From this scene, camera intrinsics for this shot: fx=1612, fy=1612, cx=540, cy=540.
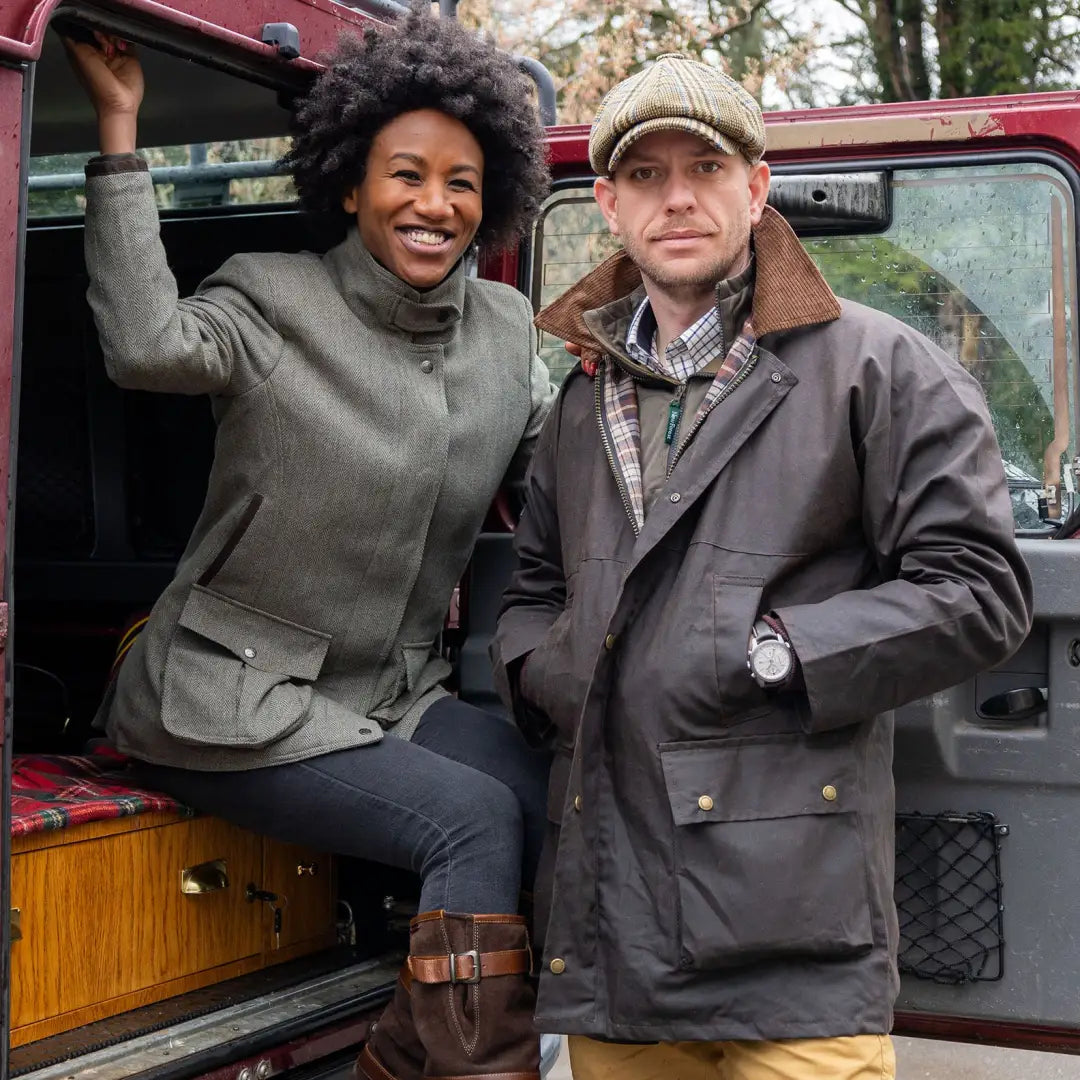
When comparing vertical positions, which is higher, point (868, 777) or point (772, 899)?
point (868, 777)

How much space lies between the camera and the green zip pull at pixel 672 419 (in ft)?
7.39

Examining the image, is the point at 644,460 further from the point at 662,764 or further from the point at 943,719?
the point at 943,719

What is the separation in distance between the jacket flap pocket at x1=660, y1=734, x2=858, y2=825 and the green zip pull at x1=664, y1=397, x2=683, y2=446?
448mm

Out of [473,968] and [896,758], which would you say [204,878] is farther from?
[896,758]

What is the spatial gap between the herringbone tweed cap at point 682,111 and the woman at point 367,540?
46cm

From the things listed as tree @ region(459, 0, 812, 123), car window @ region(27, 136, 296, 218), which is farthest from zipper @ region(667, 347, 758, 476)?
tree @ region(459, 0, 812, 123)

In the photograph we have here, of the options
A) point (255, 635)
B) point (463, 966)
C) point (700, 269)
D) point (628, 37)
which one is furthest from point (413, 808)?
point (628, 37)

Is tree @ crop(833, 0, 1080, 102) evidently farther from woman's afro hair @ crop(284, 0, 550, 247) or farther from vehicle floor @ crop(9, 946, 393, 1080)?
vehicle floor @ crop(9, 946, 393, 1080)

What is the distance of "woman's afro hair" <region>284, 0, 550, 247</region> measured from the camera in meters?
2.66

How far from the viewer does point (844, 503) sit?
6.95ft

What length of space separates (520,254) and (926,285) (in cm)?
80

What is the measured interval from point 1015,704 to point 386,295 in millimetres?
1234

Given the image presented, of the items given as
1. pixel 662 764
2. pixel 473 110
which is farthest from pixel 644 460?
pixel 473 110

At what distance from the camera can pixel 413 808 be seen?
8.38 feet
